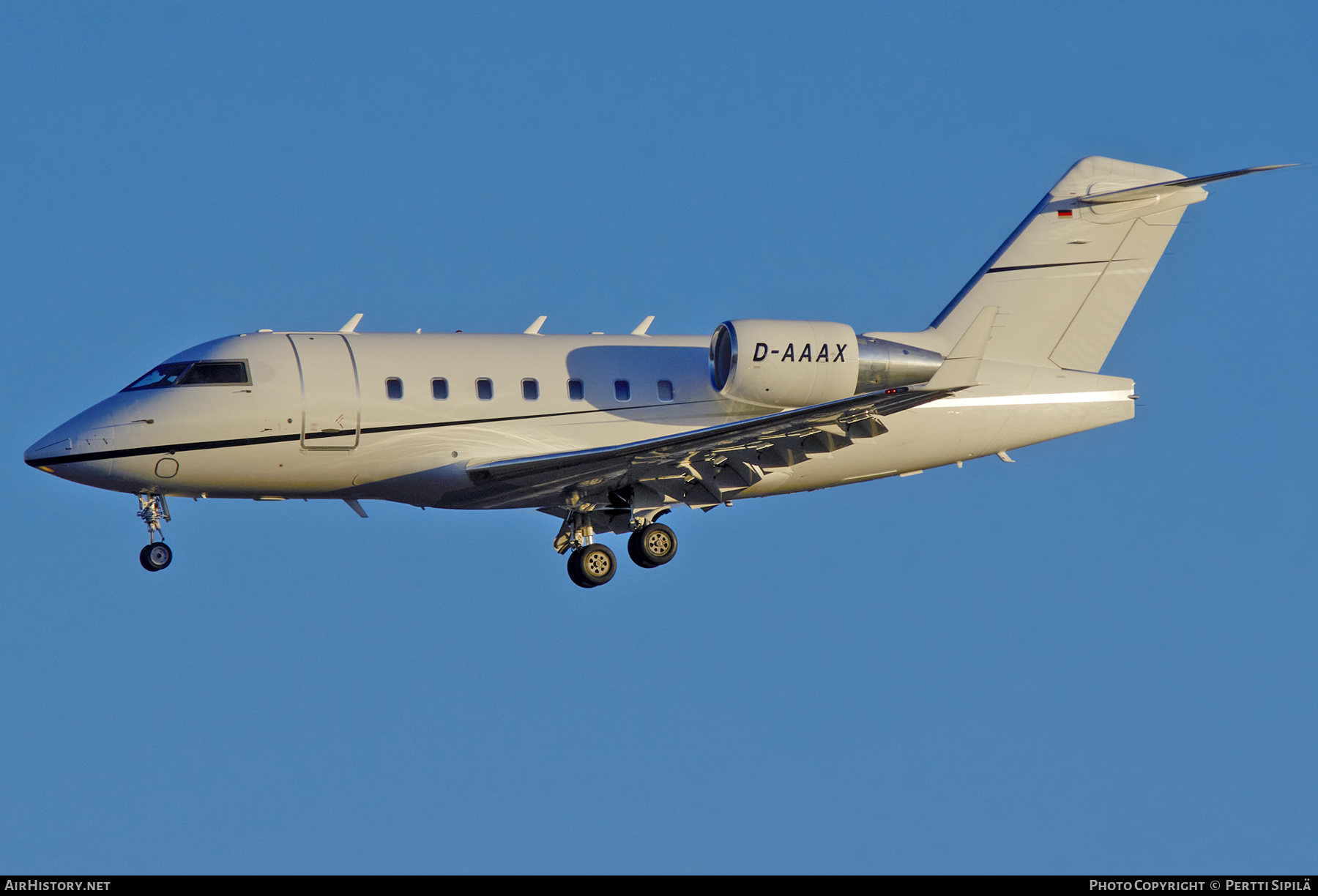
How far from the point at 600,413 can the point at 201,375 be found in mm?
5929

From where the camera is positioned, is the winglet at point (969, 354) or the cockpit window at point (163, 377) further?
the cockpit window at point (163, 377)

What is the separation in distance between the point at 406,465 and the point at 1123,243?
12.8 m

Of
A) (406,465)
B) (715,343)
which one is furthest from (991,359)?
(406,465)

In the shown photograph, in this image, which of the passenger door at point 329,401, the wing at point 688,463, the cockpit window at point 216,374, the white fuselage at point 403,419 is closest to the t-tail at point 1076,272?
the white fuselage at point 403,419

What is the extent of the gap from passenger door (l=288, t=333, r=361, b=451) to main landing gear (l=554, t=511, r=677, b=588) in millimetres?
3899

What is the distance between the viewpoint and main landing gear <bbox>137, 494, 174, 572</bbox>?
23031mm

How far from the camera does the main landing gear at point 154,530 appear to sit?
23.0m

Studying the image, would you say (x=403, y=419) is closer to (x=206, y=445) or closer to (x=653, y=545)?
(x=206, y=445)

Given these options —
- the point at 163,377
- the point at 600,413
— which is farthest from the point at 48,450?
the point at 600,413

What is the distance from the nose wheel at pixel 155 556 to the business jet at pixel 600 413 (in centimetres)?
3

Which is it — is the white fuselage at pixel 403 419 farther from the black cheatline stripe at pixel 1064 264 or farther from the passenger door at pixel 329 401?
the black cheatline stripe at pixel 1064 264

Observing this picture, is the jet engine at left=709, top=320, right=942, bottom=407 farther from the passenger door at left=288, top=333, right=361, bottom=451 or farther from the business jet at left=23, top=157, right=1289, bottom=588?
the passenger door at left=288, top=333, right=361, bottom=451

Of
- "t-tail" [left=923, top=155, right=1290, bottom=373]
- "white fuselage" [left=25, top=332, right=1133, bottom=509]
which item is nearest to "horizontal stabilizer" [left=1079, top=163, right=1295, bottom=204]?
"t-tail" [left=923, top=155, right=1290, bottom=373]

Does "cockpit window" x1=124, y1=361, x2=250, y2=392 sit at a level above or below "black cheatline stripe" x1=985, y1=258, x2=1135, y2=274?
below
